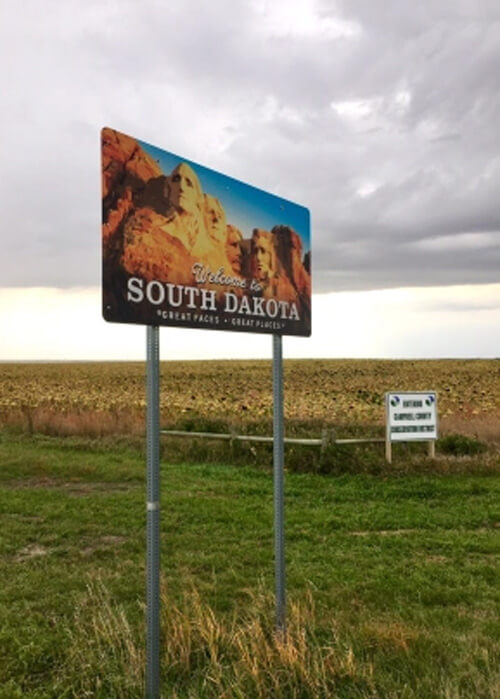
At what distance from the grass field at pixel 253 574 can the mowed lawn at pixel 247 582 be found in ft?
0.07

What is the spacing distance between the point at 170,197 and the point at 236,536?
520 centimetres

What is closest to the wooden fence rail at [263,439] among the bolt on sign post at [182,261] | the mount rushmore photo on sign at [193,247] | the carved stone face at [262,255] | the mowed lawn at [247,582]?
the mowed lawn at [247,582]

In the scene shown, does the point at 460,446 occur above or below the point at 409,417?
below

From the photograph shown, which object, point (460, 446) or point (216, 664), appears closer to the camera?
point (216, 664)

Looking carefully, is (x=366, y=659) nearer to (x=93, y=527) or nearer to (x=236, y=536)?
(x=236, y=536)

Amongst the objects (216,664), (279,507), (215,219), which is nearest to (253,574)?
(279,507)

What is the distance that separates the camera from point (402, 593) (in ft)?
19.5

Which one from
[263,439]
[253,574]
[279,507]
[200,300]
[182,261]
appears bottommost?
[253,574]

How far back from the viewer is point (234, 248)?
4.22m

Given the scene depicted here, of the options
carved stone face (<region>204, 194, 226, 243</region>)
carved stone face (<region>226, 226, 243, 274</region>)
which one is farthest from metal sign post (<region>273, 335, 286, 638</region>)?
carved stone face (<region>204, 194, 226, 243</region>)

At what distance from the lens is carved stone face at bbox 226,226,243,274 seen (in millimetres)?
4172

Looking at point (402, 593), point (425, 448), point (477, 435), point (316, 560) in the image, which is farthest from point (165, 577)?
point (477, 435)

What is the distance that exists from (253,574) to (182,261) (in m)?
3.78

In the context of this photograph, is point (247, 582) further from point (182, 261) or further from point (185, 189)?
point (185, 189)
